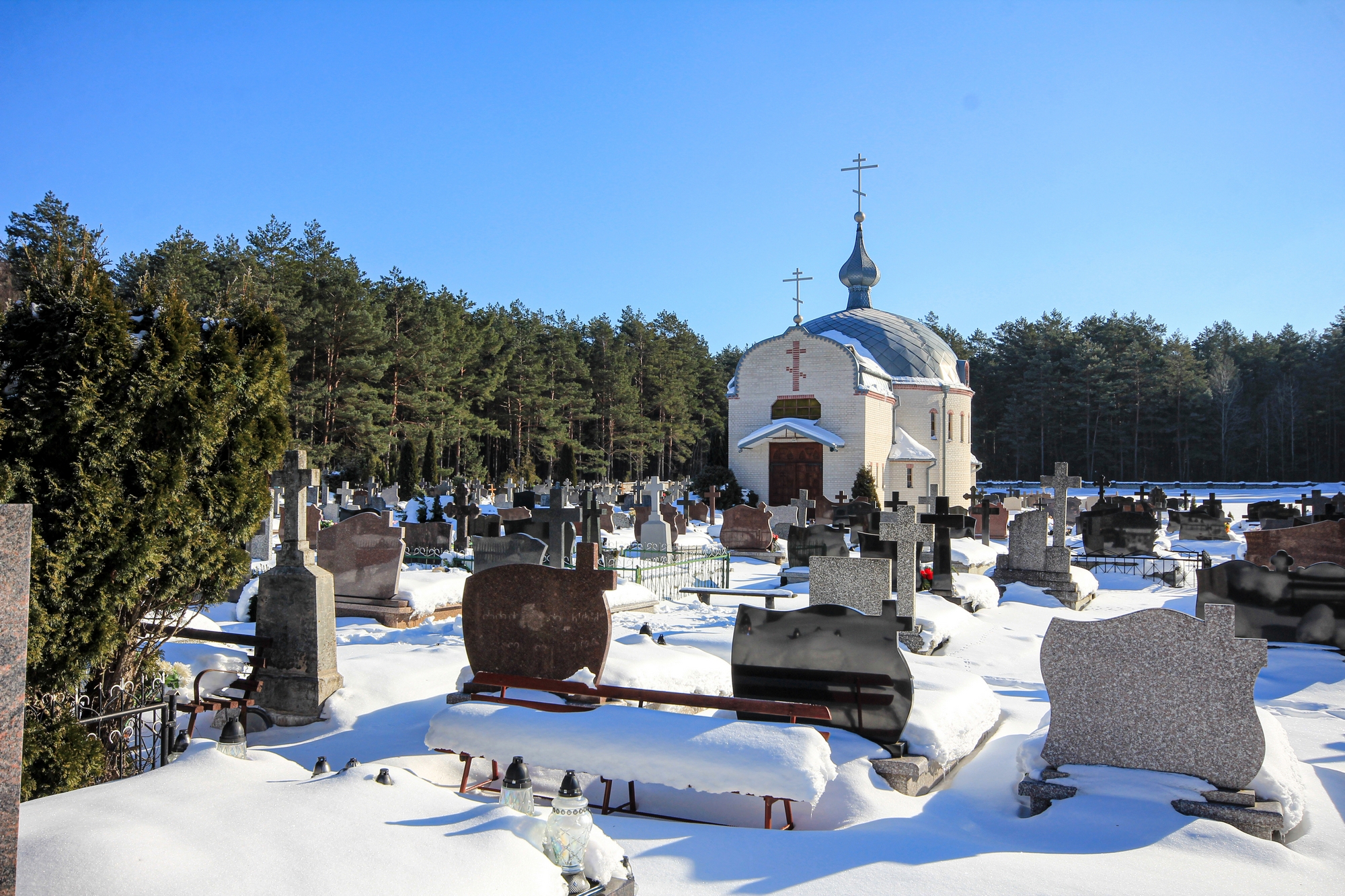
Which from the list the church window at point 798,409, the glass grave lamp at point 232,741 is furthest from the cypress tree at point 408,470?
the glass grave lamp at point 232,741

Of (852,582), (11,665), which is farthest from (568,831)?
(852,582)

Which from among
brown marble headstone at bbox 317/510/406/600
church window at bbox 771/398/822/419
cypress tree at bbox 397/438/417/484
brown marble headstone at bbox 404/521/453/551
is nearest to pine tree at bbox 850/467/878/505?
church window at bbox 771/398/822/419

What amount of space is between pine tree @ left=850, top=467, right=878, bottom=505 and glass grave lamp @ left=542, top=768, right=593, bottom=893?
29.0 meters

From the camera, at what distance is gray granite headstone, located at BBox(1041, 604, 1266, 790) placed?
16.6 ft

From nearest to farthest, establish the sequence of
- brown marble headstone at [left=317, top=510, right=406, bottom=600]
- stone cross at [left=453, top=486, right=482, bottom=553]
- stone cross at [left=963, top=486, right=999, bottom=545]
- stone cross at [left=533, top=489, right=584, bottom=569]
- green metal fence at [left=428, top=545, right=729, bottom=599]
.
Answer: brown marble headstone at [left=317, top=510, right=406, bottom=600] → stone cross at [left=533, top=489, right=584, bottom=569] → green metal fence at [left=428, top=545, right=729, bottom=599] → stone cross at [left=453, top=486, right=482, bottom=553] → stone cross at [left=963, top=486, right=999, bottom=545]

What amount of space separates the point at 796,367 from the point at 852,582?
90.3ft

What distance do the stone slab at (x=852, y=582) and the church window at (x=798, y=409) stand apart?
26603mm

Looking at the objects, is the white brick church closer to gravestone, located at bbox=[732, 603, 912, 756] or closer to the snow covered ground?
the snow covered ground

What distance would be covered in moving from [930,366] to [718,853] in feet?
131

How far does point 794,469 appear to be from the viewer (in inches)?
1352

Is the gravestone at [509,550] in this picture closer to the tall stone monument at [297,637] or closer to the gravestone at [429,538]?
the tall stone monument at [297,637]

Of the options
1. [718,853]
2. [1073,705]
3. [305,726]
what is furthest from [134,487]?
[1073,705]

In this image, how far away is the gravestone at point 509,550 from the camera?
11.7 m

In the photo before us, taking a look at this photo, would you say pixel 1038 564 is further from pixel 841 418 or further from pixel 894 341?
pixel 894 341
